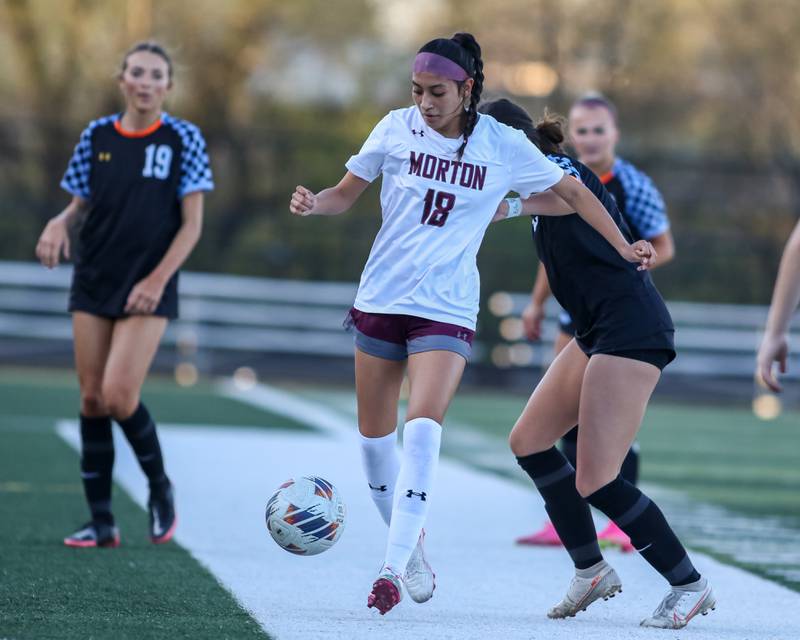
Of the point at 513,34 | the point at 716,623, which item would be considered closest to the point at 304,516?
the point at 716,623

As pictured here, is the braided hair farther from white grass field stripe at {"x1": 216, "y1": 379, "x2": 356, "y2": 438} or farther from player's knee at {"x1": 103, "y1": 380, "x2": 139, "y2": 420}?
white grass field stripe at {"x1": 216, "y1": 379, "x2": 356, "y2": 438}

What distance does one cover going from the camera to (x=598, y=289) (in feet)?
17.2

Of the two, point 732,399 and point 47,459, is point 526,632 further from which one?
point 732,399

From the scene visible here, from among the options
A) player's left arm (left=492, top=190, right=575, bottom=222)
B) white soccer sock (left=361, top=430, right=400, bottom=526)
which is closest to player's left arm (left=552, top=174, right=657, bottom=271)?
player's left arm (left=492, top=190, right=575, bottom=222)

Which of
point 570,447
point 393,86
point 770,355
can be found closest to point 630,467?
point 570,447

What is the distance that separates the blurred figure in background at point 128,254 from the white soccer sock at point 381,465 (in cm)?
142

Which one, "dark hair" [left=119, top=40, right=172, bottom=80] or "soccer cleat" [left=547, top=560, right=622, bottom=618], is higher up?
"dark hair" [left=119, top=40, right=172, bottom=80]

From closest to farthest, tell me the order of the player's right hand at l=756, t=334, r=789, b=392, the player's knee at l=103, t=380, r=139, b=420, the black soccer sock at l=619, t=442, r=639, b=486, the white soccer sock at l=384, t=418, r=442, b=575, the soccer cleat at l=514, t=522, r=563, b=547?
the player's right hand at l=756, t=334, r=789, b=392, the white soccer sock at l=384, t=418, r=442, b=575, the player's knee at l=103, t=380, r=139, b=420, the black soccer sock at l=619, t=442, r=639, b=486, the soccer cleat at l=514, t=522, r=563, b=547

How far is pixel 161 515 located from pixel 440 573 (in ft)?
4.36

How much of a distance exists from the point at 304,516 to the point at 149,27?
21655 millimetres

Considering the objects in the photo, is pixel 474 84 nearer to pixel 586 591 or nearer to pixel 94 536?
pixel 586 591

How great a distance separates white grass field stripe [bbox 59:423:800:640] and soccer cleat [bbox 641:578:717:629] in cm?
6

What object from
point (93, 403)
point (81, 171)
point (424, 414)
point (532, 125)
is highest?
point (532, 125)

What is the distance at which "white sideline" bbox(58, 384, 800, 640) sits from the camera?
16.4 feet
